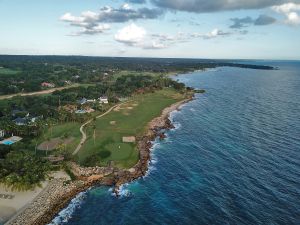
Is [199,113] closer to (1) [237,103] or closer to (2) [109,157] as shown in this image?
(1) [237,103]

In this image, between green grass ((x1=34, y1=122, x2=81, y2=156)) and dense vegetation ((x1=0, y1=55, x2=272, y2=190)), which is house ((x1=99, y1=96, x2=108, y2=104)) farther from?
green grass ((x1=34, y1=122, x2=81, y2=156))

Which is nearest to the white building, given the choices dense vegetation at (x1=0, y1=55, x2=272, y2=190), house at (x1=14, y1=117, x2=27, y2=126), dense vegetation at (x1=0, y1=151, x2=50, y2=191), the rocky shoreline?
dense vegetation at (x1=0, y1=55, x2=272, y2=190)

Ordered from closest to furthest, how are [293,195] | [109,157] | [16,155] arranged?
[293,195], [16,155], [109,157]

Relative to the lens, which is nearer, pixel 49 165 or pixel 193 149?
pixel 49 165

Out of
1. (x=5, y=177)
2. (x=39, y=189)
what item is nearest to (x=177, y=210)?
(x=39, y=189)

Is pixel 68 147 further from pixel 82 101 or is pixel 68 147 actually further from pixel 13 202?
pixel 82 101

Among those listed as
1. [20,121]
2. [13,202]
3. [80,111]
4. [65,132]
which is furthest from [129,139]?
[13,202]
